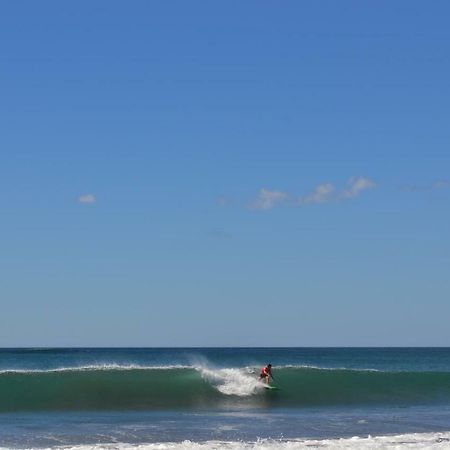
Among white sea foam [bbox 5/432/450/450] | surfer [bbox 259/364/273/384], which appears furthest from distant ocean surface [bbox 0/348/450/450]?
surfer [bbox 259/364/273/384]

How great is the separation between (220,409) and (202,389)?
185 inches

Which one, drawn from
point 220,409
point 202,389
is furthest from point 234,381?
point 220,409

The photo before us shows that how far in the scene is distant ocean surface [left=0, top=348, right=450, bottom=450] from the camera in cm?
1795

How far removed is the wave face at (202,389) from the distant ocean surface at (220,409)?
0.04m

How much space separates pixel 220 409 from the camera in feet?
84.1

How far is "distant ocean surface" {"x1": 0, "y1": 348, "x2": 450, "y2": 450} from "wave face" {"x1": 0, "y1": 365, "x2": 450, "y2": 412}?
4 centimetres

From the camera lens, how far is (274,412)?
2456 centimetres

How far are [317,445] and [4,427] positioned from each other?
8407mm

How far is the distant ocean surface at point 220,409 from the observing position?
18.0 m

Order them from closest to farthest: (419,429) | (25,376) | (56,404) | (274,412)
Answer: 1. (419,429)
2. (274,412)
3. (56,404)
4. (25,376)

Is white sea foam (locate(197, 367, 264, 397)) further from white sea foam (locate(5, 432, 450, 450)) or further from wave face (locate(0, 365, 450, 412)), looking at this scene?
white sea foam (locate(5, 432, 450, 450))

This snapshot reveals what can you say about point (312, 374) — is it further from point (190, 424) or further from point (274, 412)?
point (190, 424)

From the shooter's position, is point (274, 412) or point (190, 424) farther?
point (274, 412)

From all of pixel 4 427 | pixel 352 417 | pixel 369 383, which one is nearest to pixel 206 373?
pixel 369 383
